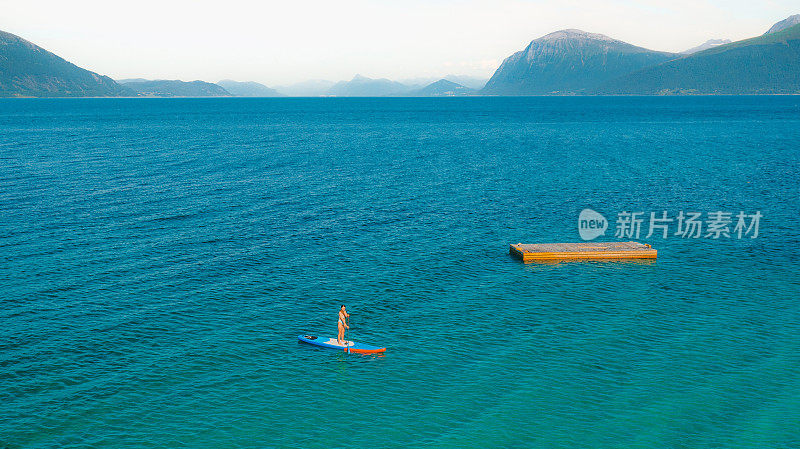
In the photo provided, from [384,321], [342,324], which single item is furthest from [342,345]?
[384,321]

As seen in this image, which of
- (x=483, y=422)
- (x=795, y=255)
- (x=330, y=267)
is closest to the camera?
(x=483, y=422)

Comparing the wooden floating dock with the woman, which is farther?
the wooden floating dock

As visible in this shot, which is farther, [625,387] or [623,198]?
[623,198]

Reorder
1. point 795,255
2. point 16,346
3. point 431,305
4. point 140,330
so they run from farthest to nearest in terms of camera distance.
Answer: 1. point 795,255
2. point 431,305
3. point 140,330
4. point 16,346

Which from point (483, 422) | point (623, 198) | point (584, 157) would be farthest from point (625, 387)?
point (584, 157)

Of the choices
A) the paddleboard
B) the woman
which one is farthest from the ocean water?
the woman

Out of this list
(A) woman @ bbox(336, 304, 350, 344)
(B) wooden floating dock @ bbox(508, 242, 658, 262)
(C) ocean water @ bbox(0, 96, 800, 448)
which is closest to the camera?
(C) ocean water @ bbox(0, 96, 800, 448)

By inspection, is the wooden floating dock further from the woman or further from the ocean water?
the woman

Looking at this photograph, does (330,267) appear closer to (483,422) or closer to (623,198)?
(483,422)

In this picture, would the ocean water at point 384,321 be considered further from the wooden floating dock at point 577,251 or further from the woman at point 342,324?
the wooden floating dock at point 577,251
